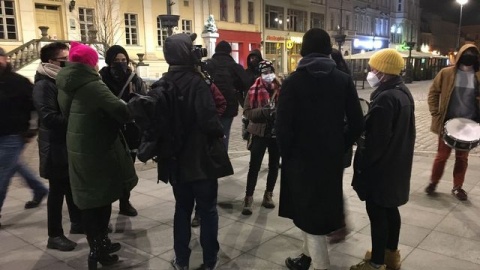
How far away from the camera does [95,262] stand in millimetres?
3545

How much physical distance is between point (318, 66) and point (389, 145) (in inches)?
33.6

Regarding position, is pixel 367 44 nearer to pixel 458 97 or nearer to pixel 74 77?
pixel 458 97

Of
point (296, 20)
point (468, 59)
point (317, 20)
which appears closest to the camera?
point (468, 59)

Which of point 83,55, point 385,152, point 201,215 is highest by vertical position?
point 83,55

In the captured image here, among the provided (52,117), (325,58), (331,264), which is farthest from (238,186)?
(325,58)

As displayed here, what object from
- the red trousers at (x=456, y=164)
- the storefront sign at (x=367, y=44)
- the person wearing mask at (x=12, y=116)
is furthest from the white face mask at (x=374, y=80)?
the storefront sign at (x=367, y=44)

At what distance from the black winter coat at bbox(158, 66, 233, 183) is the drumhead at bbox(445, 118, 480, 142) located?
3326 millimetres

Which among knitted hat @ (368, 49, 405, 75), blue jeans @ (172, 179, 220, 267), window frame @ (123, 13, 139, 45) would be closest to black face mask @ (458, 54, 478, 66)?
knitted hat @ (368, 49, 405, 75)

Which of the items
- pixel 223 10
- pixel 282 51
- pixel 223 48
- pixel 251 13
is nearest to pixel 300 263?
pixel 223 48

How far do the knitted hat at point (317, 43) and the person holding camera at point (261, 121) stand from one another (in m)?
1.74

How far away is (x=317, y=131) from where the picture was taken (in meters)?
2.98

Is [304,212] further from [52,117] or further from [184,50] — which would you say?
[52,117]

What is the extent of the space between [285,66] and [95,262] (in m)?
35.7

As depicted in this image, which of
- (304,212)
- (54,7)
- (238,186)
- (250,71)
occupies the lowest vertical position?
(238,186)
